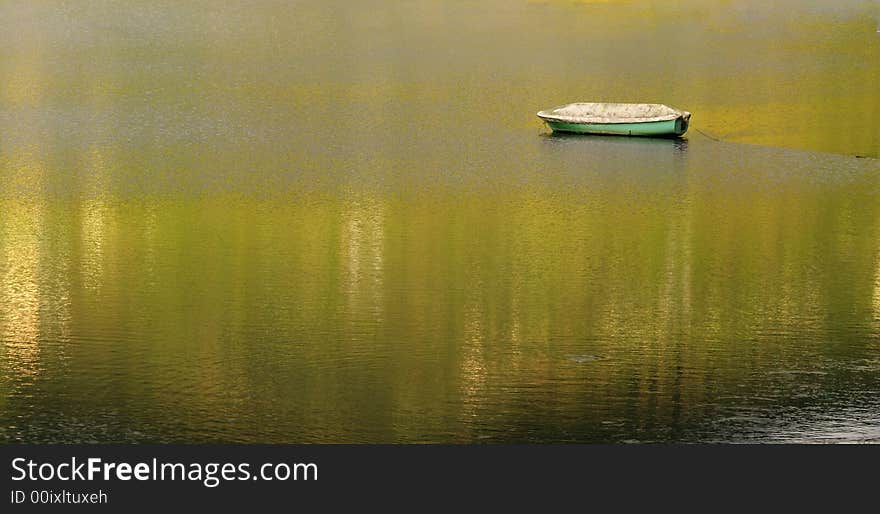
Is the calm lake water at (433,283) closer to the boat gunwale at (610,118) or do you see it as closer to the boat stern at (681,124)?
the boat stern at (681,124)

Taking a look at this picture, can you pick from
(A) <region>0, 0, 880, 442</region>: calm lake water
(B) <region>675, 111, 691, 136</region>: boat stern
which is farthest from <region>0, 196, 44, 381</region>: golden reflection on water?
(B) <region>675, 111, 691, 136</region>: boat stern

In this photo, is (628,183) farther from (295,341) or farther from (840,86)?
(840,86)

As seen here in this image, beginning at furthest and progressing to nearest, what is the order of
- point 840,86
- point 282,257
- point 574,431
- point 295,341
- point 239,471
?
point 840,86 < point 282,257 < point 295,341 < point 574,431 < point 239,471

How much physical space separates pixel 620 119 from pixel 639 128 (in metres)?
1.47

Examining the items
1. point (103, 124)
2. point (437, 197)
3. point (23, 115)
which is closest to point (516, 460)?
point (437, 197)

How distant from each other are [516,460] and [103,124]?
9597 centimetres

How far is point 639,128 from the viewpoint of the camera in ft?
343

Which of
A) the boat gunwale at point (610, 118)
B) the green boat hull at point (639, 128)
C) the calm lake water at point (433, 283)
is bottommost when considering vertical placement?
the calm lake water at point (433, 283)

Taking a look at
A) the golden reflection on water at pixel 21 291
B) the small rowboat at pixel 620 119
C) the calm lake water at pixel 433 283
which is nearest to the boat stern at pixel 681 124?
the small rowboat at pixel 620 119

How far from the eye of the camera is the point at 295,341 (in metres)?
36.4

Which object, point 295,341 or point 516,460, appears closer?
point 516,460

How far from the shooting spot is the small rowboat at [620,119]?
10394 centimetres

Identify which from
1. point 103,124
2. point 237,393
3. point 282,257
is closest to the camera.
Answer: point 237,393

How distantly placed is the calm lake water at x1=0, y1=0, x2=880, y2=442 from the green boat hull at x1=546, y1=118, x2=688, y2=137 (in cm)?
75
